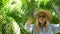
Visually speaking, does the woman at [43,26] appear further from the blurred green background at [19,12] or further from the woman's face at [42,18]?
the blurred green background at [19,12]

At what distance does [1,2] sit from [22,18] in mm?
878

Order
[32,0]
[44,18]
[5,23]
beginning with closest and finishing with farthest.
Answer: [44,18], [32,0], [5,23]

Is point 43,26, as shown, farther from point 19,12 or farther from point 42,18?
point 19,12

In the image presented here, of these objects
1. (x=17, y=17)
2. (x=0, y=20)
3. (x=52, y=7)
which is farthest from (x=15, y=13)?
(x=52, y=7)

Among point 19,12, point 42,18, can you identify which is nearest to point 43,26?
point 42,18

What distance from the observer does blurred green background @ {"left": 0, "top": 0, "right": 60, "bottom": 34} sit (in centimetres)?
664

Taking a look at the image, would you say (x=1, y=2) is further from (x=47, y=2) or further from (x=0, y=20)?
(x=47, y=2)

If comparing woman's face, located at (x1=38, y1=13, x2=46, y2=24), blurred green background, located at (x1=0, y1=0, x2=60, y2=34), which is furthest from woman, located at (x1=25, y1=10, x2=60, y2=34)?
blurred green background, located at (x1=0, y1=0, x2=60, y2=34)

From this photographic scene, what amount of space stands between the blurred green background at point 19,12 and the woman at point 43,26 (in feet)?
5.52

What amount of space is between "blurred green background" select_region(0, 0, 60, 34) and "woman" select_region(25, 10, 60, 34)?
168cm

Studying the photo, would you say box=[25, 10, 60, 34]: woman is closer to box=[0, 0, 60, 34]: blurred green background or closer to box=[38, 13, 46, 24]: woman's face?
box=[38, 13, 46, 24]: woman's face

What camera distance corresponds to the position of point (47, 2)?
22.3 feet

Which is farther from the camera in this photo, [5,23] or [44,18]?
[5,23]

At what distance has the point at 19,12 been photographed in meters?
6.91
